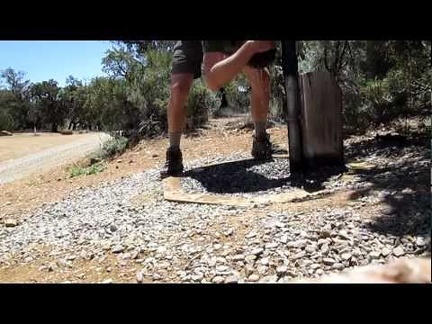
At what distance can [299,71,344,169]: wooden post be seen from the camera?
2.36m

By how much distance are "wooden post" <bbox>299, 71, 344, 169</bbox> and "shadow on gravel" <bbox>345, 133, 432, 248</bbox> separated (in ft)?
0.65

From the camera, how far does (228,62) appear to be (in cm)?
225

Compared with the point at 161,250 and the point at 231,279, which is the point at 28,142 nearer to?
the point at 161,250

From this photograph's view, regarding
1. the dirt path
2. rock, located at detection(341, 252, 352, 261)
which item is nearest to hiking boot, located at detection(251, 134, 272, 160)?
rock, located at detection(341, 252, 352, 261)

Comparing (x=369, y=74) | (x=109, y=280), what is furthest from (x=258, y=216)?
(x=369, y=74)

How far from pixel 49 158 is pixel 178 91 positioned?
3.46 m

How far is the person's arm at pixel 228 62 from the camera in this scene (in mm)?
2176

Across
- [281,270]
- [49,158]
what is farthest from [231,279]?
[49,158]

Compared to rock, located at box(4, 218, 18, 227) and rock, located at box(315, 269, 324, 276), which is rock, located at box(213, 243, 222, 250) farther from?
rock, located at box(4, 218, 18, 227)

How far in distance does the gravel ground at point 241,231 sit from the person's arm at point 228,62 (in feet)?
1.73

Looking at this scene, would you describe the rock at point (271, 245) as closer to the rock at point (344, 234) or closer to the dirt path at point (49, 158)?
the rock at point (344, 234)
